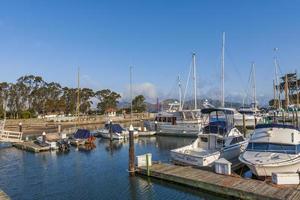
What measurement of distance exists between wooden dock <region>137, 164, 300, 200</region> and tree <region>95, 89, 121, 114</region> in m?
93.3

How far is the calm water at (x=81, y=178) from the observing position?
21.4 m

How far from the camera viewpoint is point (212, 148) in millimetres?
28703

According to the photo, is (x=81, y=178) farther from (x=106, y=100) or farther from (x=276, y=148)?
(x=106, y=100)

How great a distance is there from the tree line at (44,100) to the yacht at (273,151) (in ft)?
239

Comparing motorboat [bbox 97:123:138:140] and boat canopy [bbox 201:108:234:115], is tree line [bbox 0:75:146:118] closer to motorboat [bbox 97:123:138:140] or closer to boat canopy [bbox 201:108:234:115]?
motorboat [bbox 97:123:138:140]

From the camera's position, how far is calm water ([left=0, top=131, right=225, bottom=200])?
21.4 meters

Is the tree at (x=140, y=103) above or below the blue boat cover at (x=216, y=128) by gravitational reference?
above

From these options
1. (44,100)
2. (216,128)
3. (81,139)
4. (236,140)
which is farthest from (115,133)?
(44,100)

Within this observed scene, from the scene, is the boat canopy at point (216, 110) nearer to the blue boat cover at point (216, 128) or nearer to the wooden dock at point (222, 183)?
the blue boat cover at point (216, 128)

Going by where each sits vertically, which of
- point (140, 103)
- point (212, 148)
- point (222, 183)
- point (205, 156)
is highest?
point (140, 103)

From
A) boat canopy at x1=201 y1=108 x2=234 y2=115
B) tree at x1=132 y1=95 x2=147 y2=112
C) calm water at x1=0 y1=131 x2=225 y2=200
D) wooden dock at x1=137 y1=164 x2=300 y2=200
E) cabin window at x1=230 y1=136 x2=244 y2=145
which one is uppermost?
tree at x1=132 y1=95 x2=147 y2=112

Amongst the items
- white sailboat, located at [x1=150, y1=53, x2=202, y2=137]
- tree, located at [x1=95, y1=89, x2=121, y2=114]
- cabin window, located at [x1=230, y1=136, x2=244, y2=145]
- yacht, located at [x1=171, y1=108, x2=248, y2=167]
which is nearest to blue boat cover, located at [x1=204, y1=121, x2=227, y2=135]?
yacht, located at [x1=171, y1=108, x2=248, y2=167]

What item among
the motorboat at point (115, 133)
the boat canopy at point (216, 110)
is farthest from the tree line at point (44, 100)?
the boat canopy at point (216, 110)

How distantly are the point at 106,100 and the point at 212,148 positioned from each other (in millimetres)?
92183
